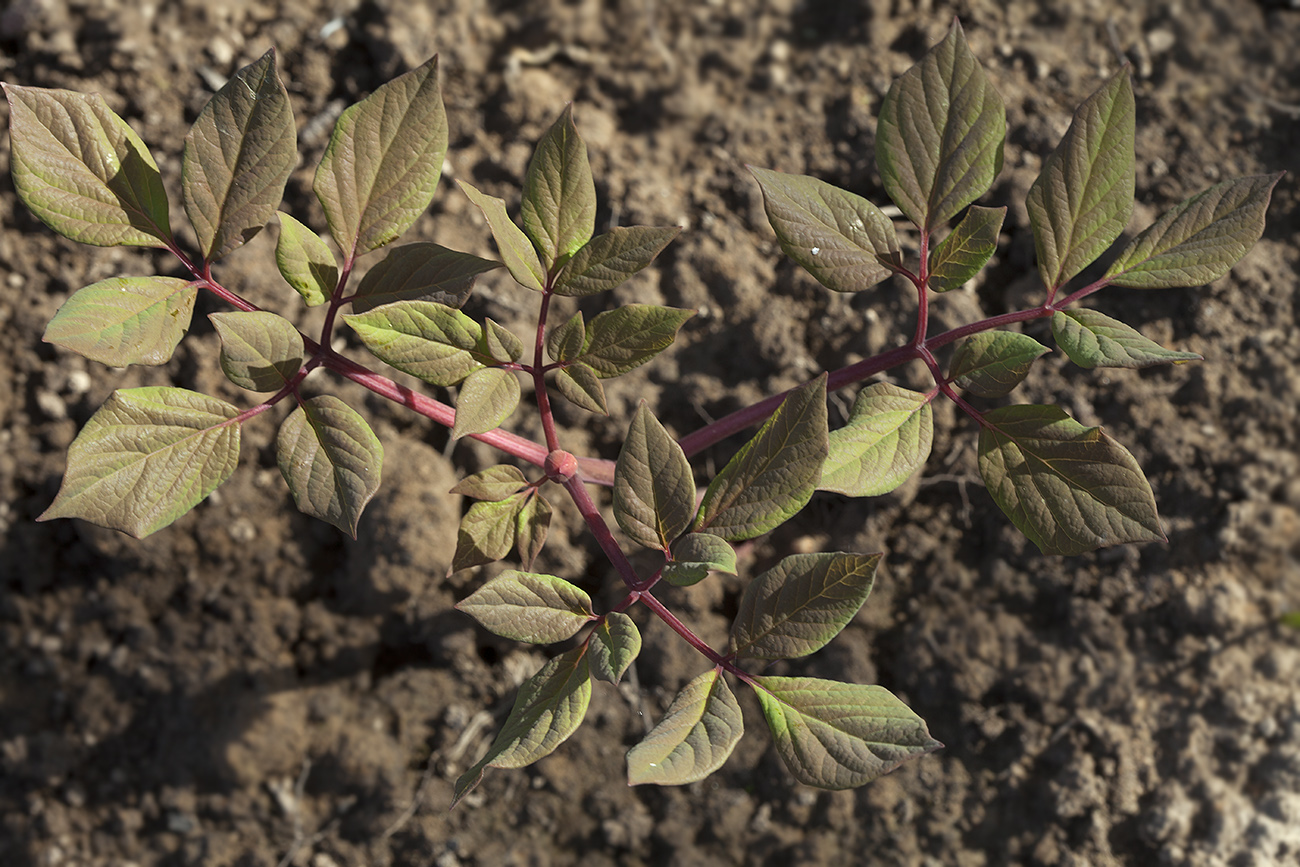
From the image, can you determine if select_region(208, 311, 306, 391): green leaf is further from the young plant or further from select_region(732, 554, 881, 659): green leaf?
select_region(732, 554, 881, 659): green leaf

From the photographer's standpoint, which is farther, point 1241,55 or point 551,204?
point 1241,55

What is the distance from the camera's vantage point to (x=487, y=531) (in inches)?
51.9

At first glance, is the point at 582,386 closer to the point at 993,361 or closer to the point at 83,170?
the point at 993,361

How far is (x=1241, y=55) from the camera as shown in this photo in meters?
2.24

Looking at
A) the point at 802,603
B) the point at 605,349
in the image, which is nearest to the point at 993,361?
the point at 802,603

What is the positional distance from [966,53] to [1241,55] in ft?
4.87

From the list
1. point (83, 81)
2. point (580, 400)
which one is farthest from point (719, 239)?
point (83, 81)

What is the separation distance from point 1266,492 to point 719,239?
1405mm

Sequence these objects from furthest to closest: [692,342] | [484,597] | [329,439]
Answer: [692,342], [329,439], [484,597]

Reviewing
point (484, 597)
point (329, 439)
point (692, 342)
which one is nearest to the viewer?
point (484, 597)

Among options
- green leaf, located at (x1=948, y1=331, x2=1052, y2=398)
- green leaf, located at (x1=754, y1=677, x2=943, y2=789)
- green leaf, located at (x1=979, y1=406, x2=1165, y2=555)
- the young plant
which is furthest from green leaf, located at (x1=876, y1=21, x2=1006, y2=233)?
green leaf, located at (x1=754, y1=677, x2=943, y2=789)

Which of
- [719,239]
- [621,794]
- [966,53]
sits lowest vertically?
[621,794]

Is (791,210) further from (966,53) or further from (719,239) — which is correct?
(719,239)

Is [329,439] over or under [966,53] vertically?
under
